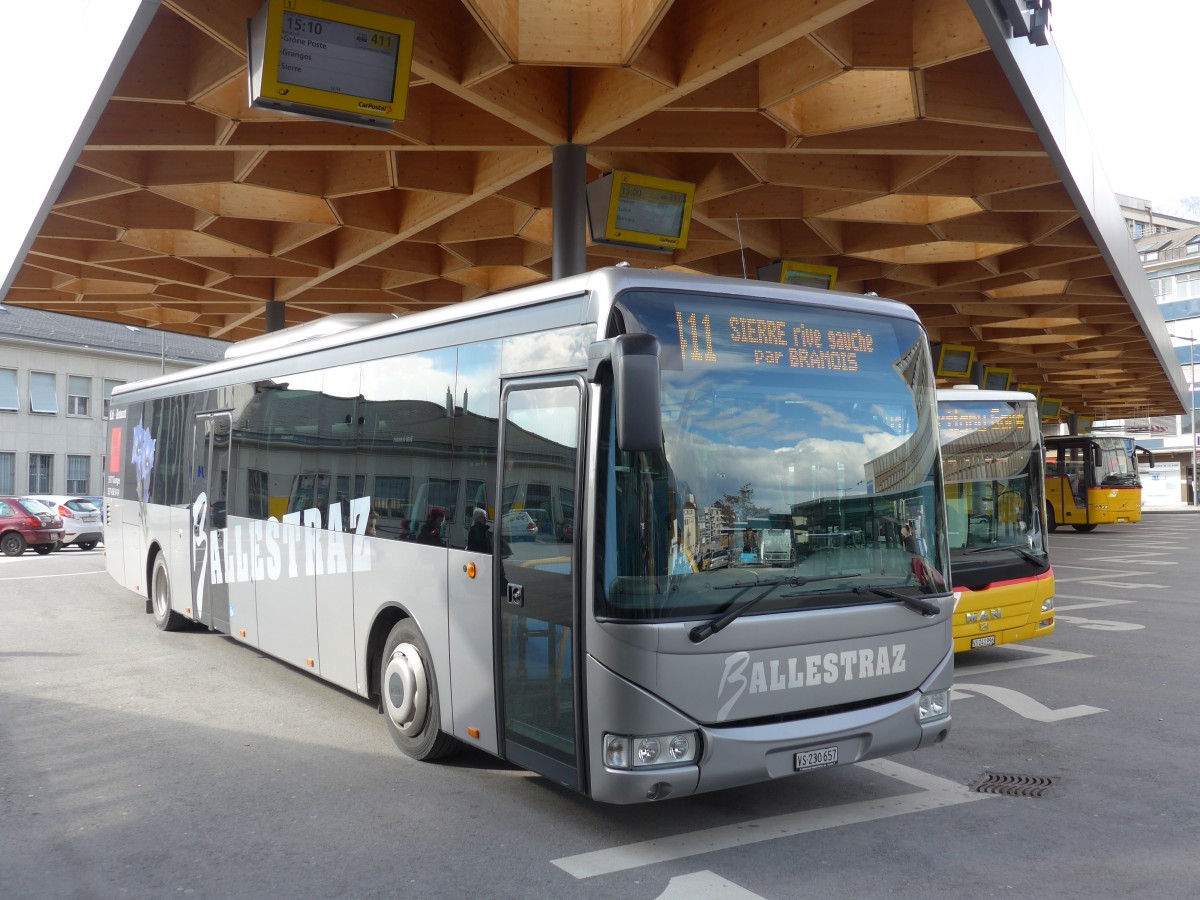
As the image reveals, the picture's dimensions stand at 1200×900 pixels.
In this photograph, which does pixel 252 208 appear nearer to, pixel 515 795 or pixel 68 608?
pixel 68 608

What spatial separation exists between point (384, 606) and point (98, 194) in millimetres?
8391

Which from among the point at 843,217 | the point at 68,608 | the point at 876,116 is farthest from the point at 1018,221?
the point at 68,608

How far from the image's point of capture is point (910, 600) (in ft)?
19.3

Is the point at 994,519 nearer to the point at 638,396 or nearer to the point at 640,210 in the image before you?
the point at 640,210

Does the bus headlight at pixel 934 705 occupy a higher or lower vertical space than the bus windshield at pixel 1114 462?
lower

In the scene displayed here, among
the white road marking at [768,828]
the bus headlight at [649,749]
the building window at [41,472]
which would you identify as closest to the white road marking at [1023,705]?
the white road marking at [768,828]

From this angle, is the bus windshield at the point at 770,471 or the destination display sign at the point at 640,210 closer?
the bus windshield at the point at 770,471

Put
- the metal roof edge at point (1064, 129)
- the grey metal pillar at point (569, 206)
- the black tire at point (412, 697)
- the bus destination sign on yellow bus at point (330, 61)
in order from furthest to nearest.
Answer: the grey metal pillar at point (569, 206)
the metal roof edge at point (1064, 129)
the bus destination sign on yellow bus at point (330, 61)
the black tire at point (412, 697)

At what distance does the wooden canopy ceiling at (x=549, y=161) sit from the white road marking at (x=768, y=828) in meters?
4.36

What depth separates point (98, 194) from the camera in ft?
42.6

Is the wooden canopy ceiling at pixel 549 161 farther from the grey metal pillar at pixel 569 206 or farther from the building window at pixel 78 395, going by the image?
the building window at pixel 78 395

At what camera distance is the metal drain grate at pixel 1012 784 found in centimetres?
643

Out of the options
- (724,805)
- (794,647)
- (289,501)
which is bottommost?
(724,805)

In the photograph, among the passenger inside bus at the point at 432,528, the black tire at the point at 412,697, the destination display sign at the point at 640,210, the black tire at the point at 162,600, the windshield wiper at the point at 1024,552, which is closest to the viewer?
the passenger inside bus at the point at 432,528
